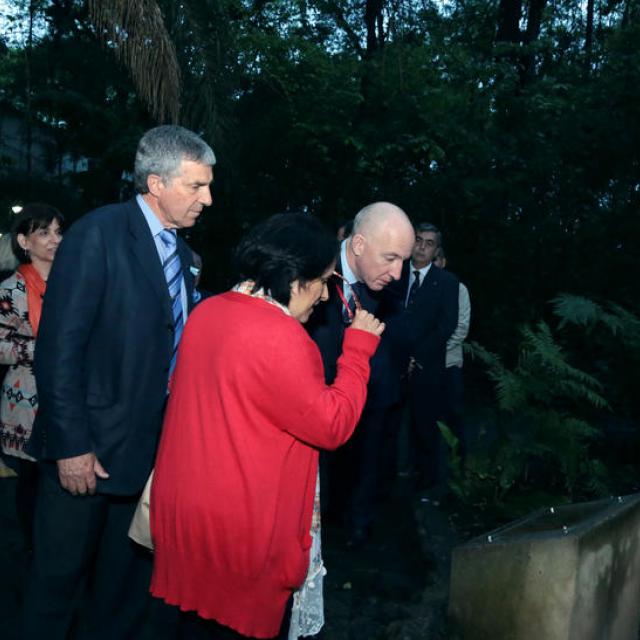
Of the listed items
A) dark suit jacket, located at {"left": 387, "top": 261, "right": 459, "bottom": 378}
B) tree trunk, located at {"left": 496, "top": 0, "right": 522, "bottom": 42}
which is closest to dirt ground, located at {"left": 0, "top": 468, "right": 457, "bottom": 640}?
dark suit jacket, located at {"left": 387, "top": 261, "right": 459, "bottom": 378}

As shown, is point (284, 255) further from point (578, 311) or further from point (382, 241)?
point (578, 311)

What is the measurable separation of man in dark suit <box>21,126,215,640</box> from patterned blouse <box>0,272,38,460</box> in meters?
1.10

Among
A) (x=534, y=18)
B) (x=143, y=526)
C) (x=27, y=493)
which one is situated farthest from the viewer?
(x=534, y=18)

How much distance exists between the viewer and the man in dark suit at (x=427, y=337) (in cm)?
604

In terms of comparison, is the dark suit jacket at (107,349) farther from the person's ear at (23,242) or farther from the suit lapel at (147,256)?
the person's ear at (23,242)

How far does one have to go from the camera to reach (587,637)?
287cm

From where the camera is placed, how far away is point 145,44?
6445mm

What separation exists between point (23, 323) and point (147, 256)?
4.60 feet

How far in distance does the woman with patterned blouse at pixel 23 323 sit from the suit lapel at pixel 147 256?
1.22 m

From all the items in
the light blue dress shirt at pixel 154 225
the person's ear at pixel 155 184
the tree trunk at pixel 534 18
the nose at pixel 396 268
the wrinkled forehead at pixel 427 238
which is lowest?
the nose at pixel 396 268

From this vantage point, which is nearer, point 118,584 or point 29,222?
point 118,584

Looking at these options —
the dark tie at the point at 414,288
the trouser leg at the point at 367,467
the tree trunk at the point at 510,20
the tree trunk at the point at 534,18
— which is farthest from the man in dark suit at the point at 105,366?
the tree trunk at the point at 534,18

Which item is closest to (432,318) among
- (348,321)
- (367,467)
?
(367,467)

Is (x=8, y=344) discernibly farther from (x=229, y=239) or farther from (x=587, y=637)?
(x=229, y=239)
